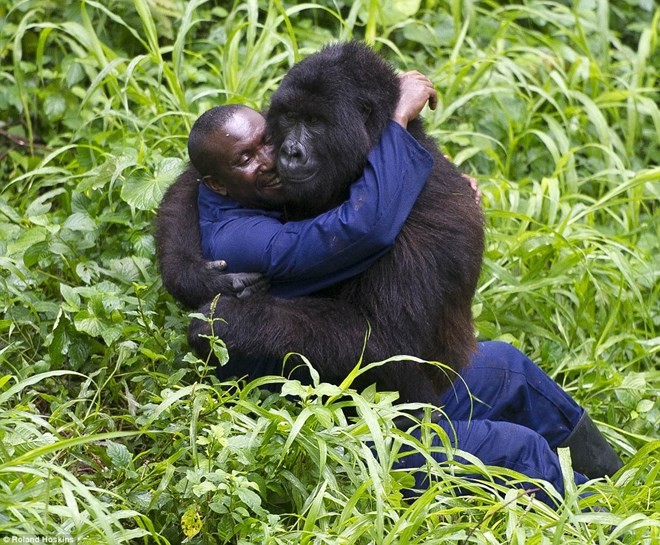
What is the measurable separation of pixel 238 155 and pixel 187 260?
1.35 feet

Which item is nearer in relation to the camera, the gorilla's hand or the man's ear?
the gorilla's hand

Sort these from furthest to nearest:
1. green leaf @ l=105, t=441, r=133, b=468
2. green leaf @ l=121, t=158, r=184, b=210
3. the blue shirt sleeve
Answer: green leaf @ l=121, t=158, r=184, b=210 → the blue shirt sleeve → green leaf @ l=105, t=441, r=133, b=468

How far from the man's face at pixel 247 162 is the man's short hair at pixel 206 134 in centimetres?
2

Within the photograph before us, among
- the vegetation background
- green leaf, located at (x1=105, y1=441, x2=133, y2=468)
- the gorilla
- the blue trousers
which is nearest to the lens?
the vegetation background

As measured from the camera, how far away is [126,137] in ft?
17.2

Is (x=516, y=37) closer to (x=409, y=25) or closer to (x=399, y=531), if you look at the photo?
(x=409, y=25)

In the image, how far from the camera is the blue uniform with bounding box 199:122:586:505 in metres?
3.52

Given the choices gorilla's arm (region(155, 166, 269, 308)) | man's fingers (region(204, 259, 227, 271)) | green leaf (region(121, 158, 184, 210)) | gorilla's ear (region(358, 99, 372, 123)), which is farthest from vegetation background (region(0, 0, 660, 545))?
gorilla's ear (region(358, 99, 372, 123))

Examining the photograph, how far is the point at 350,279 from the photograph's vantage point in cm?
371

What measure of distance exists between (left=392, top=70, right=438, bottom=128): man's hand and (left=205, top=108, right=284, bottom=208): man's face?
45 cm

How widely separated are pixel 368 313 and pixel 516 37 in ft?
11.7

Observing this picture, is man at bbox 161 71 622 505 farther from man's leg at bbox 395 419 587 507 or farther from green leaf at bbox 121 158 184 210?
green leaf at bbox 121 158 184 210

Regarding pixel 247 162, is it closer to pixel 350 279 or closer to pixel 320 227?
pixel 320 227

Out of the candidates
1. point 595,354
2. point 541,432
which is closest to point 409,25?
point 595,354
